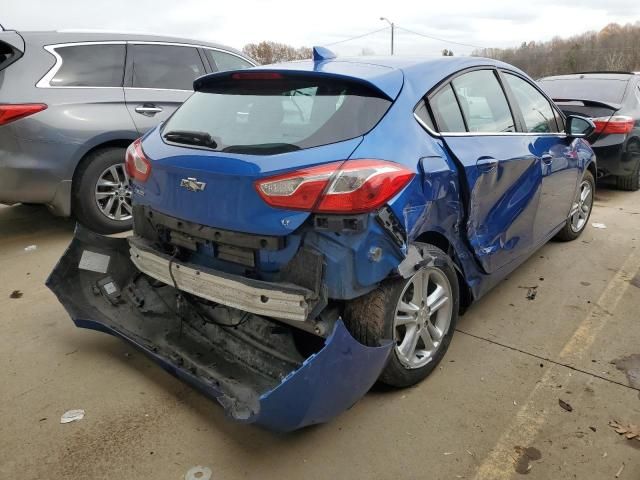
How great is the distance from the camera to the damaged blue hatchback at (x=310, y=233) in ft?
6.89

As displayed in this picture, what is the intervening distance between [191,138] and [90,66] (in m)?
2.94

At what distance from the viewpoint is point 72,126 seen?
449 centimetres

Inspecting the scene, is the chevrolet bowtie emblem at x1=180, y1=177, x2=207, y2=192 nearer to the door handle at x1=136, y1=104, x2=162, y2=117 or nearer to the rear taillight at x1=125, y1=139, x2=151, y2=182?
the rear taillight at x1=125, y1=139, x2=151, y2=182

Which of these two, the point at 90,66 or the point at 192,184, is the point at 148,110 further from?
the point at 192,184

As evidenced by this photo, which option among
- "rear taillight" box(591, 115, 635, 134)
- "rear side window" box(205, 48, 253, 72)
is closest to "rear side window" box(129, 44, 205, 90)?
"rear side window" box(205, 48, 253, 72)

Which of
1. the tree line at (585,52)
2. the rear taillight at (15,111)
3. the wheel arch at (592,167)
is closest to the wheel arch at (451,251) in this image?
the wheel arch at (592,167)

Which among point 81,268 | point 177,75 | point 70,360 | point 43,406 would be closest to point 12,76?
point 177,75

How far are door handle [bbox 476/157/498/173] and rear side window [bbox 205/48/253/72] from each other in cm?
378

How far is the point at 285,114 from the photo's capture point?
244cm

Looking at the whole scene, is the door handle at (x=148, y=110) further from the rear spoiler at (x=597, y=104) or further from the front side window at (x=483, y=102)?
the rear spoiler at (x=597, y=104)

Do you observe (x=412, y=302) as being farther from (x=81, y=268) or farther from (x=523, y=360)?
(x=81, y=268)

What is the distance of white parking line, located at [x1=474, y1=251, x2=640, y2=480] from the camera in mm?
2176

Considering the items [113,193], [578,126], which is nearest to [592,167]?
[578,126]

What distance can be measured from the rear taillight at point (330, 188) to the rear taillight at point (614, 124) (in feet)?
17.5
